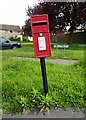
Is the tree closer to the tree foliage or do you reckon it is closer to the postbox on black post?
the tree foliage

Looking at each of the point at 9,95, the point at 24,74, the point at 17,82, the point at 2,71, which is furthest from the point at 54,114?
the point at 2,71

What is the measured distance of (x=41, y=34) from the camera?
3.69 meters

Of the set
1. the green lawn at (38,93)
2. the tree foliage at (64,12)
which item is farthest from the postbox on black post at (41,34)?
the tree foliage at (64,12)

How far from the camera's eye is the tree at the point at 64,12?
21.2m

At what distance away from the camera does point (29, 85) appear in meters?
4.29

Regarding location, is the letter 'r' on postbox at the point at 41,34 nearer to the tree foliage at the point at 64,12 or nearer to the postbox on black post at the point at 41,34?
the postbox on black post at the point at 41,34

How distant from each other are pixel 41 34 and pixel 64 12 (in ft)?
61.7

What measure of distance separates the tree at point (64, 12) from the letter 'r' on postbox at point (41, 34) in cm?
1809

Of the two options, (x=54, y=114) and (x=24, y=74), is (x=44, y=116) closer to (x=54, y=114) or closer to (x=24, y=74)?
(x=54, y=114)

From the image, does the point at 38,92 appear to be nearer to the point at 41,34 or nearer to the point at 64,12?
the point at 41,34

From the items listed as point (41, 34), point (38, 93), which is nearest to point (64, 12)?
point (41, 34)

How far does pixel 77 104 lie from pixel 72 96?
0.60 feet

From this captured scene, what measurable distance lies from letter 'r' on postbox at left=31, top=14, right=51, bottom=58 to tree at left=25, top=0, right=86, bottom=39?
18088 millimetres

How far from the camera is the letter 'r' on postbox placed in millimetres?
3633
